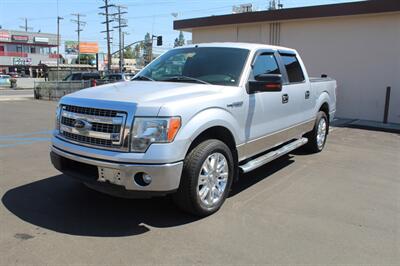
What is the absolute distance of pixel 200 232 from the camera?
4.07 m

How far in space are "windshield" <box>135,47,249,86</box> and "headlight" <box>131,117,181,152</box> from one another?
135 centimetres

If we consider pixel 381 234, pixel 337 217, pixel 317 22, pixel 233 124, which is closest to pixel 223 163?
pixel 233 124

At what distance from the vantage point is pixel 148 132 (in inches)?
154

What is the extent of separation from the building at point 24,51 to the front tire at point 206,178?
261 feet

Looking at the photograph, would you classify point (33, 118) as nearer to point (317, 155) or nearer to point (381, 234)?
point (317, 155)

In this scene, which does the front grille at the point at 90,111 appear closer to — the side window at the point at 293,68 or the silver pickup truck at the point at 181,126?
the silver pickup truck at the point at 181,126

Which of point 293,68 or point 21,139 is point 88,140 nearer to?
point 293,68

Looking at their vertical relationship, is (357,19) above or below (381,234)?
above

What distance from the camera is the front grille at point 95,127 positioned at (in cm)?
398

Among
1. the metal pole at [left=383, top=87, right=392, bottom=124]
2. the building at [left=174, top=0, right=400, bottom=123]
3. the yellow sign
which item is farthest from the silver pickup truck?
the yellow sign

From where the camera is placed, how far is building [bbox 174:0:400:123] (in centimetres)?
1271

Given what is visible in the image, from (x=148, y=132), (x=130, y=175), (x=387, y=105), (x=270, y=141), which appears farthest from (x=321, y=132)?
(x=387, y=105)

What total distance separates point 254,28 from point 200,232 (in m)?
13.1

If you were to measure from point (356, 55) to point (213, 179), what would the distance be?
35.1ft
